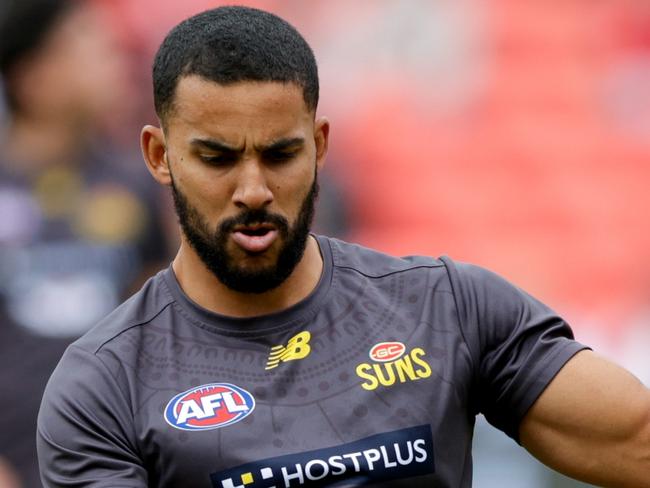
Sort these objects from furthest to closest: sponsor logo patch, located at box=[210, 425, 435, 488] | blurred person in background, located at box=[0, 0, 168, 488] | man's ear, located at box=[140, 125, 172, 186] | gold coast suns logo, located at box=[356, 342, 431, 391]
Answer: blurred person in background, located at box=[0, 0, 168, 488], man's ear, located at box=[140, 125, 172, 186], gold coast suns logo, located at box=[356, 342, 431, 391], sponsor logo patch, located at box=[210, 425, 435, 488]

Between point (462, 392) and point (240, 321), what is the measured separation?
0.48 meters

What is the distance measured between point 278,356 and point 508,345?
47 cm

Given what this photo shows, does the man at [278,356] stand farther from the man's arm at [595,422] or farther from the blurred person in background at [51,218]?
the blurred person in background at [51,218]

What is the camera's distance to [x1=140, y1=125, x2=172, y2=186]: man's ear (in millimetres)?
2861

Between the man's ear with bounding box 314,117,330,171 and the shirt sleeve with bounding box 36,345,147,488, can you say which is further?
the man's ear with bounding box 314,117,330,171

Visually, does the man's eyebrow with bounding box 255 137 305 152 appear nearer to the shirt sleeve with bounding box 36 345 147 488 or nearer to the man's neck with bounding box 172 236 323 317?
the man's neck with bounding box 172 236 323 317

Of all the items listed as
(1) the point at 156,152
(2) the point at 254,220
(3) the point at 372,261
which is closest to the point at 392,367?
(3) the point at 372,261

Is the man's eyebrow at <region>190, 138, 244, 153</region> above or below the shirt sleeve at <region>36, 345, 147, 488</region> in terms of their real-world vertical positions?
above

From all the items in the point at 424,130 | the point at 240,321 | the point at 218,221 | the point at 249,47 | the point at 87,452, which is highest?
the point at 424,130

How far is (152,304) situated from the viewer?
9.43ft

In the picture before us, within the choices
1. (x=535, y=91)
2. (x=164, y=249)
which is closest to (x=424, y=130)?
(x=535, y=91)

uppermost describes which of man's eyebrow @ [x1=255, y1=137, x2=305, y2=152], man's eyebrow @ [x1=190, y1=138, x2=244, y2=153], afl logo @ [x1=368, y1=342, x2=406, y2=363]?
man's eyebrow @ [x1=190, y1=138, x2=244, y2=153]

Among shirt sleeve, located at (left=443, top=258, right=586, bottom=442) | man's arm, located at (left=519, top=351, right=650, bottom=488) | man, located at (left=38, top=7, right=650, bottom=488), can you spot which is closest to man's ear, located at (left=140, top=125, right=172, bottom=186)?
man, located at (left=38, top=7, right=650, bottom=488)

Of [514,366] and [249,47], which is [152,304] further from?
[514,366]
